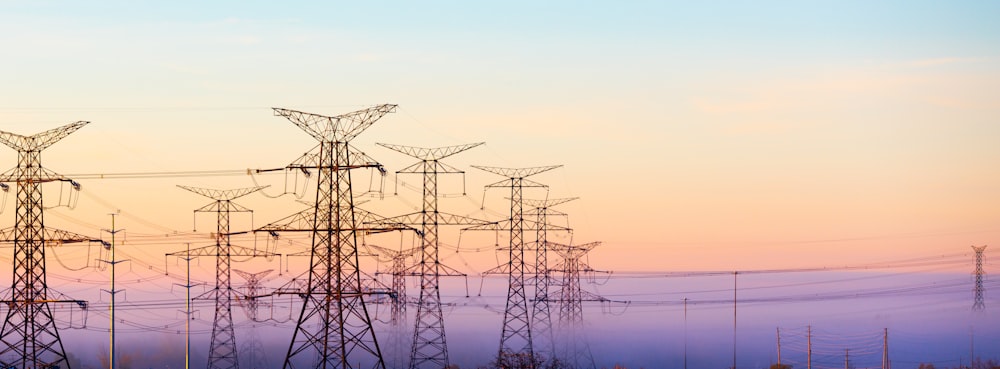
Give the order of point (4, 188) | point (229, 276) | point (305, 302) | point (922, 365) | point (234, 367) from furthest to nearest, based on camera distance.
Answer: point (922, 365), point (234, 367), point (229, 276), point (4, 188), point (305, 302)

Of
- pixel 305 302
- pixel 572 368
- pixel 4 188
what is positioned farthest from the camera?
pixel 572 368

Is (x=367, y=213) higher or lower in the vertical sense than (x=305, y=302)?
higher

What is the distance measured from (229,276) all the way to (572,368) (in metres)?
35.2

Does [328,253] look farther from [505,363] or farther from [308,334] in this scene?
[505,363]

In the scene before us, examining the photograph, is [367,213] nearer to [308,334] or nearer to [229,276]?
[308,334]

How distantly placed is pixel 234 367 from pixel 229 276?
1083 centimetres

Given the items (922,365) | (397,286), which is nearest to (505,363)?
(397,286)

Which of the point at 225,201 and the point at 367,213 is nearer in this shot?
the point at 367,213

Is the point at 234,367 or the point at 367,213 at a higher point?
the point at 367,213

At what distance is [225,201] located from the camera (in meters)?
106

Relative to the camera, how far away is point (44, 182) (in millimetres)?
80062

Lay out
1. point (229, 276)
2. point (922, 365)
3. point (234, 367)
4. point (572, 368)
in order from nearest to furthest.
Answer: point (229, 276), point (234, 367), point (572, 368), point (922, 365)

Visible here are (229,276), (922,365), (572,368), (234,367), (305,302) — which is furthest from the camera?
(922,365)

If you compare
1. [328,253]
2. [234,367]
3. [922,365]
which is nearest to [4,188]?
[328,253]
